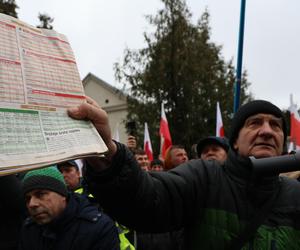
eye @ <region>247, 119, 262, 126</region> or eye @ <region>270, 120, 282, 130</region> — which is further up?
eye @ <region>247, 119, 262, 126</region>

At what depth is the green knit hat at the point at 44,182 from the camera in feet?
8.96

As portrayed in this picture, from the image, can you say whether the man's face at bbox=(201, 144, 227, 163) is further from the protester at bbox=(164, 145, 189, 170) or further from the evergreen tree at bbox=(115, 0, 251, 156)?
the evergreen tree at bbox=(115, 0, 251, 156)

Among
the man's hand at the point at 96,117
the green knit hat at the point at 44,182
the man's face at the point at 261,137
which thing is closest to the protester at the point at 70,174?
the green knit hat at the point at 44,182

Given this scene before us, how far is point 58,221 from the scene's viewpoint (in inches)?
103

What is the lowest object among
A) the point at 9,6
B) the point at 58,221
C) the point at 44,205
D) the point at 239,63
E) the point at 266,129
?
the point at 58,221

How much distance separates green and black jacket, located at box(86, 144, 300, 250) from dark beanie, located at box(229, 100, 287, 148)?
19 centimetres

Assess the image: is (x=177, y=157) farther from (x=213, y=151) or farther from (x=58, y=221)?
(x=58, y=221)

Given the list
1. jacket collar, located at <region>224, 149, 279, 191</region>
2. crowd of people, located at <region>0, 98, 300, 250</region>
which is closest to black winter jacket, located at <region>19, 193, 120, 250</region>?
crowd of people, located at <region>0, 98, 300, 250</region>

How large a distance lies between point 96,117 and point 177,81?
21.7 m

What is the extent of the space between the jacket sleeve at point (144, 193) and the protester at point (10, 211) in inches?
51.8

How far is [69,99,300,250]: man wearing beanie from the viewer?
1490mm

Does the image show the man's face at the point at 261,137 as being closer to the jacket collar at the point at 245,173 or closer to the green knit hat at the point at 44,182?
the jacket collar at the point at 245,173

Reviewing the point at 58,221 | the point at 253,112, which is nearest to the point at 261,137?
the point at 253,112

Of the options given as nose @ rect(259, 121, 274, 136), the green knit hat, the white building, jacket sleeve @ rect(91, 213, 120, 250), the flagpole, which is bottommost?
jacket sleeve @ rect(91, 213, 120, 250)
